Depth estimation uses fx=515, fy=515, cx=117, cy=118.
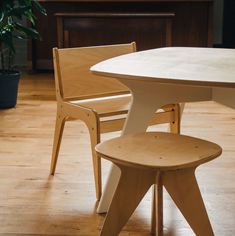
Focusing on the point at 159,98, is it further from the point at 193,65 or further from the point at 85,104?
the point at 85,104

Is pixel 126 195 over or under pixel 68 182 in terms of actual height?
over

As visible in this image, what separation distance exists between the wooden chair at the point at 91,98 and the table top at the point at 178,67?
32 cm

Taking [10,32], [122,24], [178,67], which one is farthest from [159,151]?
[122,24]

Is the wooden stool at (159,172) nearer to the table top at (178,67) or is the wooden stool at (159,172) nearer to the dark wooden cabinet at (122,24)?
the table top at (178,67)

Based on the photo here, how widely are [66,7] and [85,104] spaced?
10.3 feet

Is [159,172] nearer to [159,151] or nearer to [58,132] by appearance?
[159,151]

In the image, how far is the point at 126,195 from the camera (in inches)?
65.8

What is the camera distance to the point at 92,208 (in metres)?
2.21

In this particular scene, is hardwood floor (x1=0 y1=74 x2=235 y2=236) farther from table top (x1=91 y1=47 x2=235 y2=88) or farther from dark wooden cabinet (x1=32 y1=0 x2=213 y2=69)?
dark wooden cabinet (x1=32 y1=0 x2=213 y2=69)

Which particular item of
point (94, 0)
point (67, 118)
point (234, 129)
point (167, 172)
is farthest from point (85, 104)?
point (94, 0)

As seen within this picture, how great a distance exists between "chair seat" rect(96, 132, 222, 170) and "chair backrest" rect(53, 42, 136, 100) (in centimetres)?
77

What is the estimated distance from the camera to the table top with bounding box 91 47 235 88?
5.10 feet

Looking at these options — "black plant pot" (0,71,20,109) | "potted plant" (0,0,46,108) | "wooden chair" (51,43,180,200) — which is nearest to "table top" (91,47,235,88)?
"wooden chair" (51,43,180,200)

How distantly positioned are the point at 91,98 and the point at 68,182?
1.39 feet
